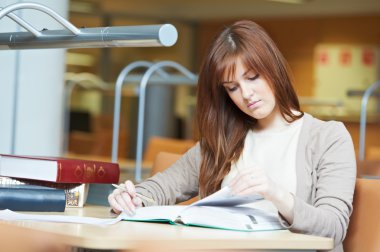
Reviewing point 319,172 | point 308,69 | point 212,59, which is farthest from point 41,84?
point 308,69

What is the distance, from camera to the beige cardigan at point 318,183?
1696 mm

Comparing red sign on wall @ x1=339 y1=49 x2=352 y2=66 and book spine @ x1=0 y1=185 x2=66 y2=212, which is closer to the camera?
book spine @ x1=0 y1=185 x2=66 y2=212

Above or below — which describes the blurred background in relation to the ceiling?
below

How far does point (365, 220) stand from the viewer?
184cm

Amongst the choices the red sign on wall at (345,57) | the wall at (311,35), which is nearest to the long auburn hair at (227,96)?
the wall at (311,35)

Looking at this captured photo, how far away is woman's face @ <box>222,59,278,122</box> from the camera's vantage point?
1.89 meters

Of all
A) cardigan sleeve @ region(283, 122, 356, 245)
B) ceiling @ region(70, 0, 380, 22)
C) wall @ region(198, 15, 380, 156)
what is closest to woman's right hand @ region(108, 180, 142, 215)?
cardigan sleeve @ region(283, 122, 356, 245)

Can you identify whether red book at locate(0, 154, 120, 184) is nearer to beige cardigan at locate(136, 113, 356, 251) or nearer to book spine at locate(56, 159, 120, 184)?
book spine at locate(56, 159, 120, 184)

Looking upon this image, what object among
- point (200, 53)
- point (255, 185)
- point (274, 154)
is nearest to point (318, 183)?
point (274, 154)

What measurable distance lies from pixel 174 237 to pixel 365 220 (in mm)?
582

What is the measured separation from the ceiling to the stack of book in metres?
8.86

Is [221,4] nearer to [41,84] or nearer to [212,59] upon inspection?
[41,84]

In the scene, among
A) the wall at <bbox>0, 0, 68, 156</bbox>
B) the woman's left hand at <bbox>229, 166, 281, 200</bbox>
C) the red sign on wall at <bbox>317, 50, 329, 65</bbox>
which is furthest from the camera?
the red sign on wall at <bbox>317, 50, 329, 65</bbox>

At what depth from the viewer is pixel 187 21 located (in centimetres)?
1285
